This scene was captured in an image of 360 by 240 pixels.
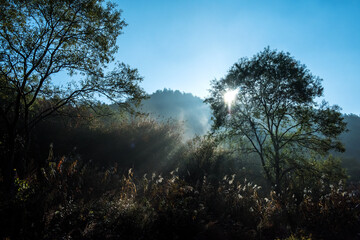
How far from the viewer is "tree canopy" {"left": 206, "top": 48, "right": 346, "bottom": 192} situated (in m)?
9.96

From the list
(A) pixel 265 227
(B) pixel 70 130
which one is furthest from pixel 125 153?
(A) pixel 265 227

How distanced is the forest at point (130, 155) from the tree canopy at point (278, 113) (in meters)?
0.07

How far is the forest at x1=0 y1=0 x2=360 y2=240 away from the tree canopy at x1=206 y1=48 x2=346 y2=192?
71mm

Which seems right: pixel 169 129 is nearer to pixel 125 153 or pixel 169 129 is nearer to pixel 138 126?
pixel 138 126

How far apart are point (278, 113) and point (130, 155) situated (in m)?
9.52

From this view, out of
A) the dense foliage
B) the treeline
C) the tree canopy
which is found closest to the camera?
the dense foliage

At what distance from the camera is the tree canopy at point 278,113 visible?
9.96 metres

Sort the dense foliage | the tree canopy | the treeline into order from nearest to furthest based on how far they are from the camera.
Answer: the dense foliage → the treeline → the tree canopy

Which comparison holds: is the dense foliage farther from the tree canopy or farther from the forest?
the tree canopy

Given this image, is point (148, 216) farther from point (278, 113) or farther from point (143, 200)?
point (278, 113)

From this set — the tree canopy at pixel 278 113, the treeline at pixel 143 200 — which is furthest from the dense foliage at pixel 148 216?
the tree canopy at pixel 278 113

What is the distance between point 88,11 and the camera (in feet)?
15.5

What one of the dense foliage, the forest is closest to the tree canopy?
the forest

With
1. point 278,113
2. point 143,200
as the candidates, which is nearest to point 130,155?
point 143,200
